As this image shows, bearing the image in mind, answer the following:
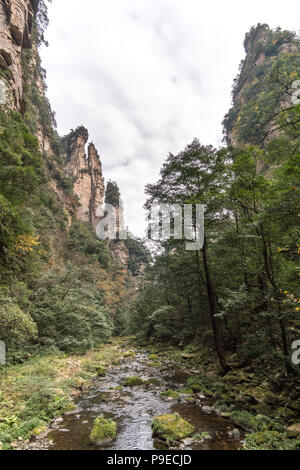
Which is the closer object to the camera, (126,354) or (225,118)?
(126,354)

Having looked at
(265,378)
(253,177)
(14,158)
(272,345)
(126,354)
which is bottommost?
(126,354)

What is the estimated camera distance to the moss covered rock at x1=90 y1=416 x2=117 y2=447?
16.7ft

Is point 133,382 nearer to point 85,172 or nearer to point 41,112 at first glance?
point 41,112

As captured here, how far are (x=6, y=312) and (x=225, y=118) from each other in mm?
53177

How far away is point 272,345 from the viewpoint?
23.6 ft

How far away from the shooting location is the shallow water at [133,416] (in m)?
5.00

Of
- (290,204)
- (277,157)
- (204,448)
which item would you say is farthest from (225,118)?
(204,448)

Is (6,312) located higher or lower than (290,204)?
lower

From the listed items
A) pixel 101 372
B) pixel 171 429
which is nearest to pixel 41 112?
pixel 101 372

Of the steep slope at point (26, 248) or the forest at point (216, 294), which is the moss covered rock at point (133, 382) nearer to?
the forest at point (216, 294)

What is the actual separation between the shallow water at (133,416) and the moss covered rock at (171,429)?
192 millimetres

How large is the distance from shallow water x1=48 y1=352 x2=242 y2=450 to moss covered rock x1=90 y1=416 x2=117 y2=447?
0.13 meters
